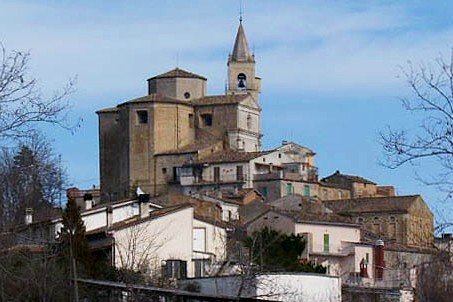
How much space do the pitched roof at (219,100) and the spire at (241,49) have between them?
15.7m

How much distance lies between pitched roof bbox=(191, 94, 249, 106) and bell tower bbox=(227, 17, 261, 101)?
10406mm

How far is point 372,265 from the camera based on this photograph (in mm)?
58188

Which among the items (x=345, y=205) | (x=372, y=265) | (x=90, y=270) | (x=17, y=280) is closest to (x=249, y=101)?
(x=345, y=205)

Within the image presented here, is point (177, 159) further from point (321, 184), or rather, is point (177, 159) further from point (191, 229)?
point (191, 229)

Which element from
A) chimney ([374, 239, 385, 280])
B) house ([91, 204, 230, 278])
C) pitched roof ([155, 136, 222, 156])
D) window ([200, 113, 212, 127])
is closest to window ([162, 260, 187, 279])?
house ([91, 204, 230, 278])

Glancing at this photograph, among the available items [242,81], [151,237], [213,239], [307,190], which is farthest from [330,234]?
[242,81]

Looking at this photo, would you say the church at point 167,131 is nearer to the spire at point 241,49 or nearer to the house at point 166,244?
→ the spire at point 241,49

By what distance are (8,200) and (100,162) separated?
63.5 meters

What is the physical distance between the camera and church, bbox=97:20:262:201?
339 ft

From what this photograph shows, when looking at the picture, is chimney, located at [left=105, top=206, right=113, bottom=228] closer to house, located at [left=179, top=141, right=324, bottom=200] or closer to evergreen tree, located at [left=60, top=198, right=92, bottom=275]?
evergreen tree, located at [left=60, top=198, right=92, bottom=275]

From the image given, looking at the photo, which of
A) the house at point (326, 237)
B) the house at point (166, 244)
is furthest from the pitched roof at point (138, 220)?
the house at point (326, 237)

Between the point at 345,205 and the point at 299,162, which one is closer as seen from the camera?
the point at 345,205

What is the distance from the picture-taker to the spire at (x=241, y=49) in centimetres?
12762

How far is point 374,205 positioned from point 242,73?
38.6m
